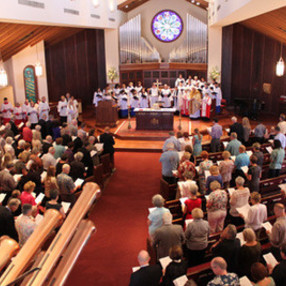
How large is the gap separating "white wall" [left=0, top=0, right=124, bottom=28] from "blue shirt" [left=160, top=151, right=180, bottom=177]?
5866mm

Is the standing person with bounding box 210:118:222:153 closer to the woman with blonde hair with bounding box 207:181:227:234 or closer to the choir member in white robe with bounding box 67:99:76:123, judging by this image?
the woman with blonde hair with bounding box 207:181:227:234

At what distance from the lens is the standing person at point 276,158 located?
7871 mm

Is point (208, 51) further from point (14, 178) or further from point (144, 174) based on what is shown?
point (14, 178)

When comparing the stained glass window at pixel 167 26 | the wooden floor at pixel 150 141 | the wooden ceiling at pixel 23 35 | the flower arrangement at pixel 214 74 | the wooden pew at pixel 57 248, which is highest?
the stained glass window at pixel 167 26

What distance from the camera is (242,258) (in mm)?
4398

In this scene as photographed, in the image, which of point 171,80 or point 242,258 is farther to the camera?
point 171,80

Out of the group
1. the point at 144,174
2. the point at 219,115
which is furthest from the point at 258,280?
the point at 219,115

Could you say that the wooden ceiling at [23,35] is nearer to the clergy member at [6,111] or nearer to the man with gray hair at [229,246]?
the clergy member at [6,111]

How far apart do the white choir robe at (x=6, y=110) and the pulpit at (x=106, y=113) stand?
11.3 feet

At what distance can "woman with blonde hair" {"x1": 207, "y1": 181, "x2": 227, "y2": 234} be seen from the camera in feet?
18.2

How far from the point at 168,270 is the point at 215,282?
62 cm

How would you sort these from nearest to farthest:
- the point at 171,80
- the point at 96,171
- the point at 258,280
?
the point at 258,280, the point at 96,171, the point at 171,80

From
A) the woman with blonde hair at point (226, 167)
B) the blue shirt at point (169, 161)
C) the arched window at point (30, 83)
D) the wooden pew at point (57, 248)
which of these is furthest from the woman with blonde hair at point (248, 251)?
the arched window at point (30, 83)

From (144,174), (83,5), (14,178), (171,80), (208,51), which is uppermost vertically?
(83,5)
